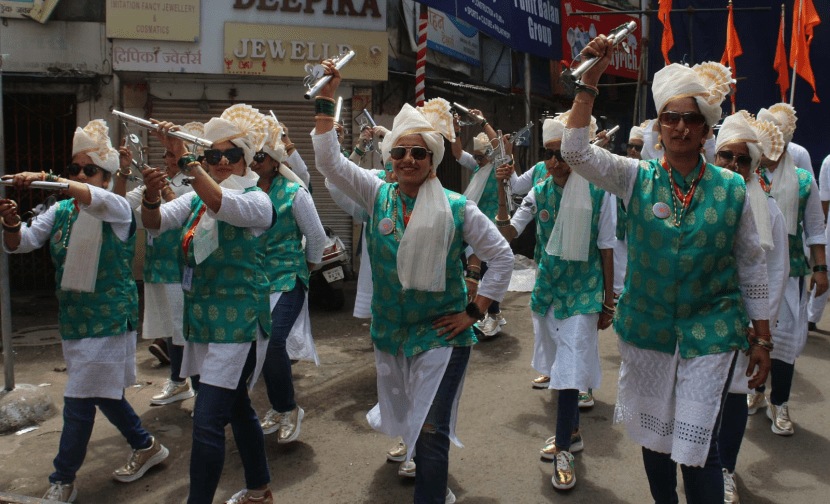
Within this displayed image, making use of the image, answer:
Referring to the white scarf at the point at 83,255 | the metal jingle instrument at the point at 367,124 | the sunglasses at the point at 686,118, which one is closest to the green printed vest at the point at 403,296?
the sunglasses at the point at 686,118

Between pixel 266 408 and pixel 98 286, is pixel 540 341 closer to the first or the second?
pixel 266 408

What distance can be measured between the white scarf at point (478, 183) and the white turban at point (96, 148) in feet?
12.8

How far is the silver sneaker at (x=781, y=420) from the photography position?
5.53m

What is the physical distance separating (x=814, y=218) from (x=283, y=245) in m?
3.60

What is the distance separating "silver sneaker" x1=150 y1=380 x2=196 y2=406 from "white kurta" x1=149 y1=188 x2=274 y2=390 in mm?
2179

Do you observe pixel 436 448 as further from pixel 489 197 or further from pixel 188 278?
pixel 489 197

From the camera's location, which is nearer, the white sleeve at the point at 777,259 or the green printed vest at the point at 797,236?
the white sleeve at the point at 777,259

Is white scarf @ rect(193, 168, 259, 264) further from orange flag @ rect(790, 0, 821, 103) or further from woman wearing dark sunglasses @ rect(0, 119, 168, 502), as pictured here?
orange flag @ rect(790, 0, 821, 103)

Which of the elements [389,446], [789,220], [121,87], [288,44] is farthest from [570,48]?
[389,446]

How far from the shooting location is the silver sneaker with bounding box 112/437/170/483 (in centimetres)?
480

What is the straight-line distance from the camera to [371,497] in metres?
4.60

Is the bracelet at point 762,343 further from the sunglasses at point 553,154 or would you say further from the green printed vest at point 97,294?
the green printed vest at point 97,294

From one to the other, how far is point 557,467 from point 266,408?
238 centimetres

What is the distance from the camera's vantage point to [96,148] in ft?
Answer: 15.4
